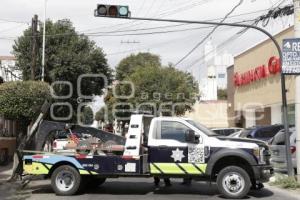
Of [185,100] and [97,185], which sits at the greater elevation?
[185,100]

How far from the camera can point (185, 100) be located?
45.8 meters

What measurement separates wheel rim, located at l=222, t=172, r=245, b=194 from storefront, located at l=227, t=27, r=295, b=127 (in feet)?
63.2

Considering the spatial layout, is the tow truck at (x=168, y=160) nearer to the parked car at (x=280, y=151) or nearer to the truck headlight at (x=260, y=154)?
the truck headlight at (x=260, y=154)

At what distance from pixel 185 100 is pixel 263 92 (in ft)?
27.6

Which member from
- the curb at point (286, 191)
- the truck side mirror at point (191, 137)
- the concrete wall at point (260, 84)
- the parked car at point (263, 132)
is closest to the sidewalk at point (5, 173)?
the truck side mirror at point (191, 137)

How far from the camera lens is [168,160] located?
14.0 meters

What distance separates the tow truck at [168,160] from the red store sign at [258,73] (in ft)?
67.9

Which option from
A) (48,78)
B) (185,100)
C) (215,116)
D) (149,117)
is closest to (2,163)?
(149,117)

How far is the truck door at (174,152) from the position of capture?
45.6ft

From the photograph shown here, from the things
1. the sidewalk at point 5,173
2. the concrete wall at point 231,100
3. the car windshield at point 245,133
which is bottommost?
the sidewalk at point 5,173

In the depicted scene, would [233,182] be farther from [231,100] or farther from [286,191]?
[231,100]

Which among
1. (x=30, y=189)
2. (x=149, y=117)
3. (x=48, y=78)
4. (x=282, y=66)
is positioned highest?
(x=48, y=78)

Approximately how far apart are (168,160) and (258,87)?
27290mm

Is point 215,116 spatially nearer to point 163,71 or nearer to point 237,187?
point 163,71
